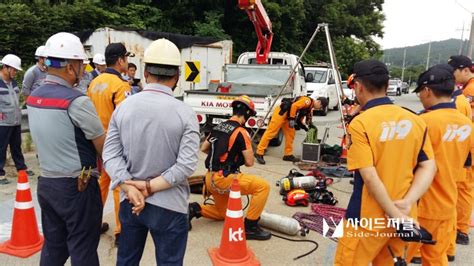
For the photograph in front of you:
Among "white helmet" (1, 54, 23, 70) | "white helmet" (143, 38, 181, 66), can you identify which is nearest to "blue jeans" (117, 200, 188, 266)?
"white helmet" (143, 38, 181, 66)

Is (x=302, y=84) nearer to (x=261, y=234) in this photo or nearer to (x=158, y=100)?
(x=261, y=234)

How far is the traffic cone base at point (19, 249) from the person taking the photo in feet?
11.2


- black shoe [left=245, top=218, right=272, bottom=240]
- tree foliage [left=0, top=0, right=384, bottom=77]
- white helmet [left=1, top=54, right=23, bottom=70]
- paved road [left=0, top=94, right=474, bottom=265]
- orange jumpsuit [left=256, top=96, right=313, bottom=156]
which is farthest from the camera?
tree foliage [left=0, top=0, right=384, bottom=77]

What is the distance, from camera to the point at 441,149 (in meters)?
2.82

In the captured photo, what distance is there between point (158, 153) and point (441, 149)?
2.12 metres

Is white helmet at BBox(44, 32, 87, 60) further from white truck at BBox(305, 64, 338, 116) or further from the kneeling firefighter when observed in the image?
white truck at BBox(305, 64, 338, 116)

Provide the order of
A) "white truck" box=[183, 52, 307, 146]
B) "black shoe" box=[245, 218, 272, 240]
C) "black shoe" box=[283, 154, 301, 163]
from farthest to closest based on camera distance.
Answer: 1. "white truck" box=[183, 52, 307, 146]
2. "black shoe" box=[283, 154, 301, 163]
3. "black shoe" box=[245, 218, 272, 240]

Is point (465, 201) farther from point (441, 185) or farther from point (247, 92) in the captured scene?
point (247, 92)

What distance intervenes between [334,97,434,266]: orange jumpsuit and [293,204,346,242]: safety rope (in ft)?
6.32

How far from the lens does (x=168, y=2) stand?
56.9 feet

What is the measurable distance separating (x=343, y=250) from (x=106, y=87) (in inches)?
99.6

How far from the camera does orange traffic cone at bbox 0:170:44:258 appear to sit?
348 cm

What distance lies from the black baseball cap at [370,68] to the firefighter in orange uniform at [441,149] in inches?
32.1

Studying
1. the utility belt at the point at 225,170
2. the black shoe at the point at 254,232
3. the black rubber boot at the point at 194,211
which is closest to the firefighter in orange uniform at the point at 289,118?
the black rubber boot at the point at 194,211
